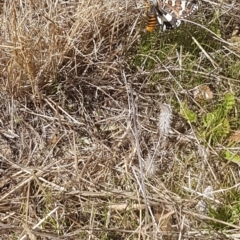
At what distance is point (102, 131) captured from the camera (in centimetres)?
199

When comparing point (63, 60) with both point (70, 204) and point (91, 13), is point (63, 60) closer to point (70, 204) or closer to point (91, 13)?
point (91, 13)

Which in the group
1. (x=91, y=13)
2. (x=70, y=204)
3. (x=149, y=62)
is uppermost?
(x=91, y=13)

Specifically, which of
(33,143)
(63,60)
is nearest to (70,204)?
(33,143)

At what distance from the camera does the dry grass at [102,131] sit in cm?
175

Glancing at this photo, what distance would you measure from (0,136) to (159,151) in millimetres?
556

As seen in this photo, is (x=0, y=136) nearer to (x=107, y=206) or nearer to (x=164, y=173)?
(x=107, y=206)

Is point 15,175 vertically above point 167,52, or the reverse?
point 167,52

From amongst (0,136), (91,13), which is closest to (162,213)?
(0,136)

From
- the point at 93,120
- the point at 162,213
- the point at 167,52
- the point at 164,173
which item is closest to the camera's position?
the point at 162,213

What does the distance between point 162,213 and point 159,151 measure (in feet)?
0.88

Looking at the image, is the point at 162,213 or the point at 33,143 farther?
the point at 33,143

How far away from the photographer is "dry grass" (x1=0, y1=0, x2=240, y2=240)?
175 centimetres

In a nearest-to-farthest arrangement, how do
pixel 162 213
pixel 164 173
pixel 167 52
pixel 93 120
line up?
pixel 162 213 < pixel 164 173 < pixel 93 120 < pixel 167 52

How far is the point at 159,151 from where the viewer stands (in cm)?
194
